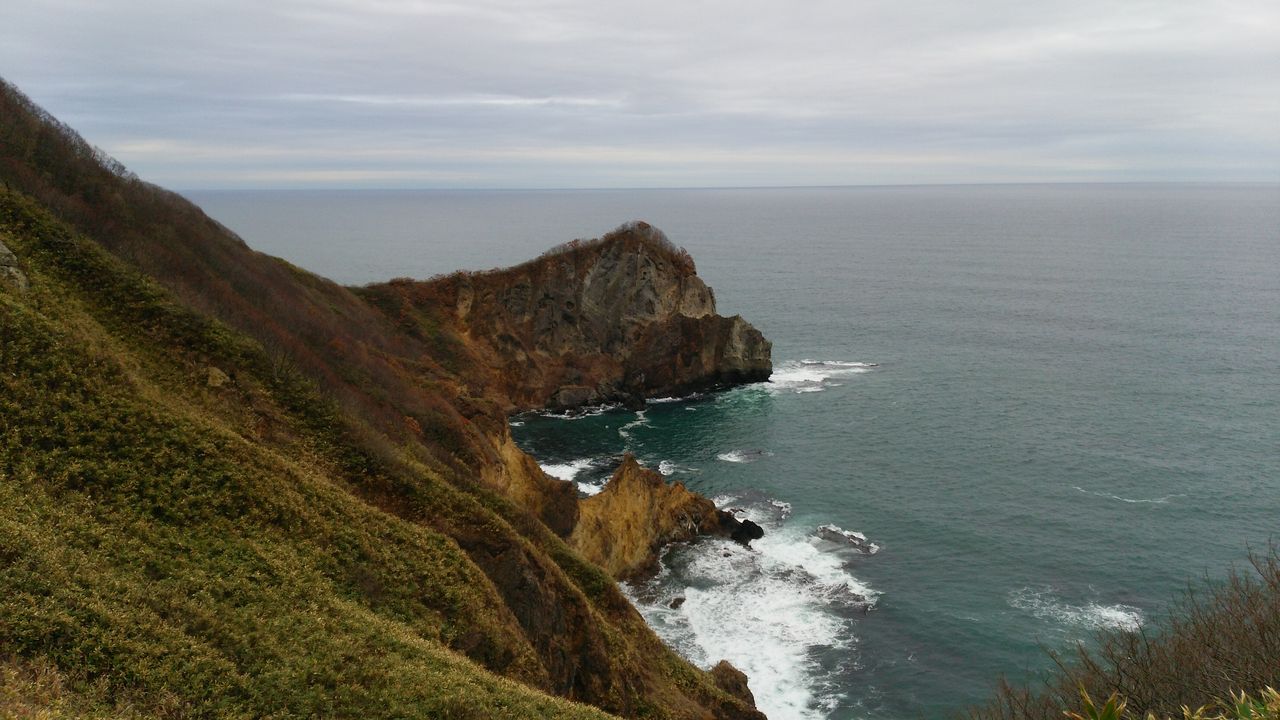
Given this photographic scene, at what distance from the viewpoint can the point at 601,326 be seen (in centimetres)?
8600

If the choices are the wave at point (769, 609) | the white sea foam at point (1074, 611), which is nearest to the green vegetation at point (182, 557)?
the wave at point (769, 609)

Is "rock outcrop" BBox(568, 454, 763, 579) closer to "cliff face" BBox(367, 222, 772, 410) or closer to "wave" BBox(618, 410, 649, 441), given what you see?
"wave" BBox(618, 410, 649, 441)

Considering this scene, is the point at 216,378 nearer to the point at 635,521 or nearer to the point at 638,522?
the point at 635,521

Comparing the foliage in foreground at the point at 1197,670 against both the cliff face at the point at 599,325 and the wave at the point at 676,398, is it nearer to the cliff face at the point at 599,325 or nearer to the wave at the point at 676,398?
the wave at the point at 676,398

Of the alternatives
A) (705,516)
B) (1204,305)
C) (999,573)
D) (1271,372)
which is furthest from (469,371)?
(1204,305)

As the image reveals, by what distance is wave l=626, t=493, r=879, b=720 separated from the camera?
3634cm

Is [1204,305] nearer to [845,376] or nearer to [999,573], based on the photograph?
[845,376]

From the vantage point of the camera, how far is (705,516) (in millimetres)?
50406

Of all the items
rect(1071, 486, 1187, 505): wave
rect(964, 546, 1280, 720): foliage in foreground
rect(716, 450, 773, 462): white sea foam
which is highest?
rect(964, 546, 1280, 720): foliage in foreground

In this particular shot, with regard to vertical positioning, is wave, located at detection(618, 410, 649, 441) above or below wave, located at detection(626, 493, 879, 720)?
above

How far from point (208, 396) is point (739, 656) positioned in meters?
25.9

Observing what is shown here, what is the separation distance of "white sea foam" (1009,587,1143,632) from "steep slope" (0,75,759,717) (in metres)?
18.7

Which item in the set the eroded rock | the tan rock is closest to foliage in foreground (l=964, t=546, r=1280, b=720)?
the tan rock

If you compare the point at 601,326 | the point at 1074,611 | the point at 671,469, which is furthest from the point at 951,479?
the point at 601,326
